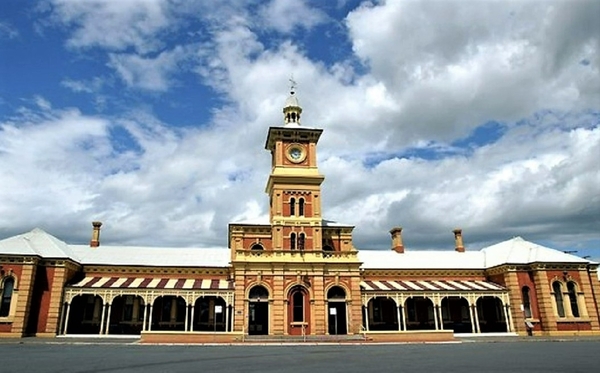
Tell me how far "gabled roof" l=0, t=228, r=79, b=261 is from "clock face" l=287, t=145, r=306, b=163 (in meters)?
19.4

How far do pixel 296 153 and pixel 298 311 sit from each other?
13.5 metres

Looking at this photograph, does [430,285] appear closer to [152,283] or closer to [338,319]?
[338,319]

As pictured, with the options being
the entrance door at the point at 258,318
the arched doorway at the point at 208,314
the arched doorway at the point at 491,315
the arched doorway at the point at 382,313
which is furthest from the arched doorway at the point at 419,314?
the arched doorway at the point at 208,314

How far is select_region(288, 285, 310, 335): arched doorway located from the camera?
3509 cm

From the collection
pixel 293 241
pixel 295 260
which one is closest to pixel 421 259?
pixel 293 241

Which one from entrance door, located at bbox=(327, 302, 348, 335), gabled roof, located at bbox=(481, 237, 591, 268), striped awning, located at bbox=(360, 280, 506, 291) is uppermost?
gabled roof, located at bbox=(481, 237, 591, 268)

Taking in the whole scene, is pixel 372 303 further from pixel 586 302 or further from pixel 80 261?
pixel 80 261

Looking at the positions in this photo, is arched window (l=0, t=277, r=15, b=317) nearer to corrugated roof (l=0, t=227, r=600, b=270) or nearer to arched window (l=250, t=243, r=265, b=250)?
corrugated roof (l=0, t=227, r=600, b=270)

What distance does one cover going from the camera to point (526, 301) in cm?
3984

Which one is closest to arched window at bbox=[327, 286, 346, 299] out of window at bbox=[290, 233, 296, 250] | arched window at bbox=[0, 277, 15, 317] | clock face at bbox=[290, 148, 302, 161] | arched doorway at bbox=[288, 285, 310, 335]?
arched doorway at bbox=[288, 285, 310, 335]

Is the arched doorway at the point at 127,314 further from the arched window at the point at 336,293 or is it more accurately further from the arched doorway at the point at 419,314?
the arched doorway at the point at 419,314

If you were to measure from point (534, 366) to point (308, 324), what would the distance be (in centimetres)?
2271

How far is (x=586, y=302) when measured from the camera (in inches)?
1559

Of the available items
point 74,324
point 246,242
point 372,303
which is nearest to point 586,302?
point 372,303
